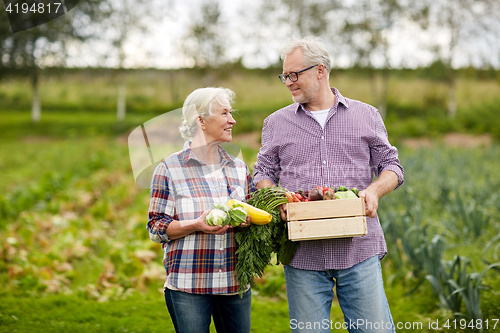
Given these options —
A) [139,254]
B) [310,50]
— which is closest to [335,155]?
[310,50]

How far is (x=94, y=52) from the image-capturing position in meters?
26.4

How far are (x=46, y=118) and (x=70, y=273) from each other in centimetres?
2363

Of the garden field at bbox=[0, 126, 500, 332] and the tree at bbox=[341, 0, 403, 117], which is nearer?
the garden field at bbox=[0, 126, 500, 332]

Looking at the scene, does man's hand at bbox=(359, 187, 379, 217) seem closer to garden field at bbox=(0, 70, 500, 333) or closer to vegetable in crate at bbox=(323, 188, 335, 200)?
vegetable in crate at bbox=(323, 188, 335, 200)

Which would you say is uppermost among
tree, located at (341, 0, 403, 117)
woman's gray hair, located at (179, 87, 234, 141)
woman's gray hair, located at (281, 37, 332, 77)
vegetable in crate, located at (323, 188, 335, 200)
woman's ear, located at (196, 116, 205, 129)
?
tree, located at (341, 0, 403, 117)

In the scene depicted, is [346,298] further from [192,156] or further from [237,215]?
[192,156]

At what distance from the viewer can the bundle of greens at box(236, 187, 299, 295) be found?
222 cm

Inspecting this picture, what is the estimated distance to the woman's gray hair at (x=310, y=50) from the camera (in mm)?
2461

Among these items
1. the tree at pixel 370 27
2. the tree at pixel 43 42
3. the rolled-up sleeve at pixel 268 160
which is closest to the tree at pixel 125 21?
the tree at pixel 43 42

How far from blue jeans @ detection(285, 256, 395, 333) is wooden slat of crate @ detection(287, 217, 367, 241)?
293 mm

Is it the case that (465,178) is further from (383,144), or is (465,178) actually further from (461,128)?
(461,128)

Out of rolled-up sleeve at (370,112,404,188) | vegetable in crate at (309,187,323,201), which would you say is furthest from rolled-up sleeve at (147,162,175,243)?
rolled-up sleeve at (370,112,404,188)

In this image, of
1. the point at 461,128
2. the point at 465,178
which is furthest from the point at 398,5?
the point at 465,178

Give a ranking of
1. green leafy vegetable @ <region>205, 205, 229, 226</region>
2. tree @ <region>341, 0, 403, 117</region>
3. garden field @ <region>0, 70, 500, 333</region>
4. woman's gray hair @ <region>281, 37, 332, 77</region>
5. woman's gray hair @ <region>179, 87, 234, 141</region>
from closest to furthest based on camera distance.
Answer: green leafy vegetable @ <region>205, 205, 229, 226</region> → woman's gray hair @ <region>179, 87, 234, 141</region> → woman's gray hair @ <region>281, 37, 332, 77</region> → garden field @ <region>0, 70, 500, 333</region> → tree @ <region>341, 0, 403, 117</region>
